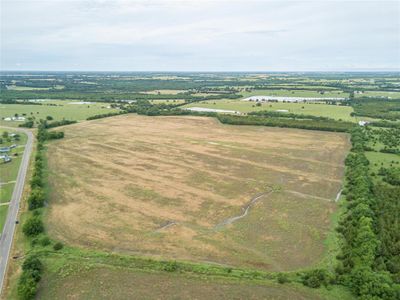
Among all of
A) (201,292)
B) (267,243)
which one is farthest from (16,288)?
(267,243)

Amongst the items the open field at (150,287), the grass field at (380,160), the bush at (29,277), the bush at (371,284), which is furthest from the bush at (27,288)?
the grass field at (380,160)

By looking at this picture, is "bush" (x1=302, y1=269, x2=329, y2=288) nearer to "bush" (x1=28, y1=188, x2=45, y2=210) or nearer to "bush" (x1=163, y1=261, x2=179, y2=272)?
"bush" (x1=163, y1=261, x2=179, y2=272)

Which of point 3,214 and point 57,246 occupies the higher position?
point 3,214

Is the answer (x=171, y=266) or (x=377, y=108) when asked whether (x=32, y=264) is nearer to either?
(x=171, y=266)

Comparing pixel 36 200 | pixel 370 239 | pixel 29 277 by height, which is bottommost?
pixel 29 277

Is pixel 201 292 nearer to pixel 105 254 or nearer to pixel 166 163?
pixel 105 254

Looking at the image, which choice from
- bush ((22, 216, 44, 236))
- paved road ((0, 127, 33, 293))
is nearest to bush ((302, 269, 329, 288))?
paved road ((0, 127, 33, 293))

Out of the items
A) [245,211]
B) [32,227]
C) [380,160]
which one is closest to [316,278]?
[245,211]
